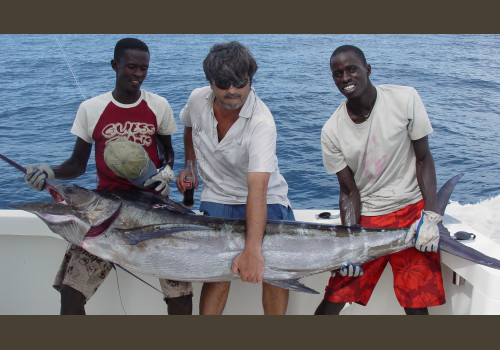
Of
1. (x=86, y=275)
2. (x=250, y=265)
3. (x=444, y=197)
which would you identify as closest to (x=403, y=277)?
(x=444, y=197)

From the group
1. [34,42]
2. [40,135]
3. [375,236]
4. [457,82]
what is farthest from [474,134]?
[34,42]

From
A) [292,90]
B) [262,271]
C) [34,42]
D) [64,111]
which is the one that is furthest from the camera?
[34,42]

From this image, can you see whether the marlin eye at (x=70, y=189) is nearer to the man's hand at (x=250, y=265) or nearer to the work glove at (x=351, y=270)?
the man's hand at (x=250, y=265)

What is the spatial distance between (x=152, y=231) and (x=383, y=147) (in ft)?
4.17

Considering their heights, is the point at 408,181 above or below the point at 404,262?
above

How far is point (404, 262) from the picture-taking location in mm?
2965

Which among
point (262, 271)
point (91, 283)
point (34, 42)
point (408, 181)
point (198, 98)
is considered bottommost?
point (34, 42)

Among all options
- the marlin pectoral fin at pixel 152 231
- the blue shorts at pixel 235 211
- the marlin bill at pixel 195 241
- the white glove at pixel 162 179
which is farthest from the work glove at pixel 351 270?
the white glove at pixel 162 179

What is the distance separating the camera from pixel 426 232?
277 centimetres

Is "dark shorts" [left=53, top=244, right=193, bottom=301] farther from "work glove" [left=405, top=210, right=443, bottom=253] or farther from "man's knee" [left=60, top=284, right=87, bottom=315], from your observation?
"work glove" [left=405, top=210, right=443, bottom=253]

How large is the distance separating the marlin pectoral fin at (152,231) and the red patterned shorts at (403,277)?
2.72ft

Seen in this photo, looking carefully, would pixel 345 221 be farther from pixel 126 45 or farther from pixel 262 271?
pixel 126 45

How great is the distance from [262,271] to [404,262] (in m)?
0.80

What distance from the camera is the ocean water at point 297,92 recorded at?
9102 millimetres
